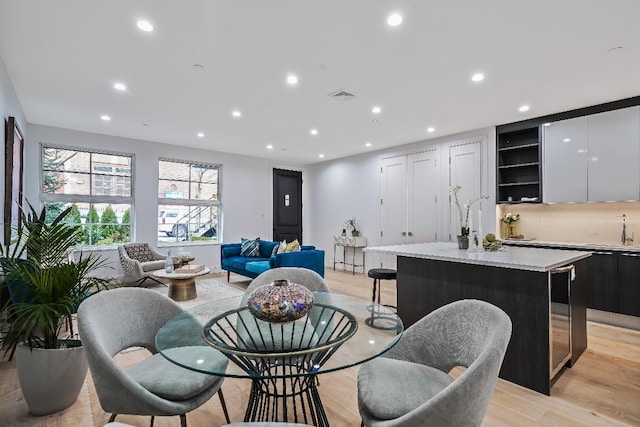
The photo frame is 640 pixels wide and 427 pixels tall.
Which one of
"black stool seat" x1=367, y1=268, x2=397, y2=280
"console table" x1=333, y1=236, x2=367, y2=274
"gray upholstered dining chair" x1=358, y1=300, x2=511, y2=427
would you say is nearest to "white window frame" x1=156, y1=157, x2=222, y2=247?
"console table" x1=333, y1=236, x2=367, y2=274

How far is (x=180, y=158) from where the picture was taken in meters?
6.73

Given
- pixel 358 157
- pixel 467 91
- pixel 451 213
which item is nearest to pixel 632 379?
pixel 467 91

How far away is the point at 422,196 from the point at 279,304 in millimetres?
5187

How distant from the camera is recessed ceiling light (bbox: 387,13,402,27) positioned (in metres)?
2.36

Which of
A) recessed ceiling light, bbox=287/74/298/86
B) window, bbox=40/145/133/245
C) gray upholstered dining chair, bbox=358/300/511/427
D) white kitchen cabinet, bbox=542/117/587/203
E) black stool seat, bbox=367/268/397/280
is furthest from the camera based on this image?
window, bbox=40/145/133/245

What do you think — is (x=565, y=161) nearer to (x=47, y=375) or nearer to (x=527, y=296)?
(x=527, y=296)

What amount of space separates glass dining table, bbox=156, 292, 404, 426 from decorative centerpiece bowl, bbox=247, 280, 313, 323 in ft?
0.39

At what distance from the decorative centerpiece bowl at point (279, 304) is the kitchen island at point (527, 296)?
5.36 ft

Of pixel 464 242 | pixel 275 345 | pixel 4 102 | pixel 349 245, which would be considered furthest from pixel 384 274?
pixel 4 102

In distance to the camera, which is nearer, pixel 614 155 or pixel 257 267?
pixel 614 155

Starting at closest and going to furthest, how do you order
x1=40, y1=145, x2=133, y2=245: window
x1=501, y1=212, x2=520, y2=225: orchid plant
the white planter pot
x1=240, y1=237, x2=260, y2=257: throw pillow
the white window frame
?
the white planter pot
x1=501, y1=212, x2=520, y2=225: orchid plant
x1=40, y1=145, x2=133, y2=245: window
x1=240, y1=237, x2=260, y2=257: throw pillow
the white window frame

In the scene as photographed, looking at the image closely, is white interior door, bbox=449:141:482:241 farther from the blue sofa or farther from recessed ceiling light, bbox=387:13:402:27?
recessed ceiling light, bbox=387:13:402:27

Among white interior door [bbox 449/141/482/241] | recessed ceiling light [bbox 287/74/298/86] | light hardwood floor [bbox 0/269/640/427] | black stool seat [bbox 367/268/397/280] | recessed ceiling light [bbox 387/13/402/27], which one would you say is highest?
recessed ceiling light [bbox 287/74/298/86]

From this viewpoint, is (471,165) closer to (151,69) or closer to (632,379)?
(632,379)
